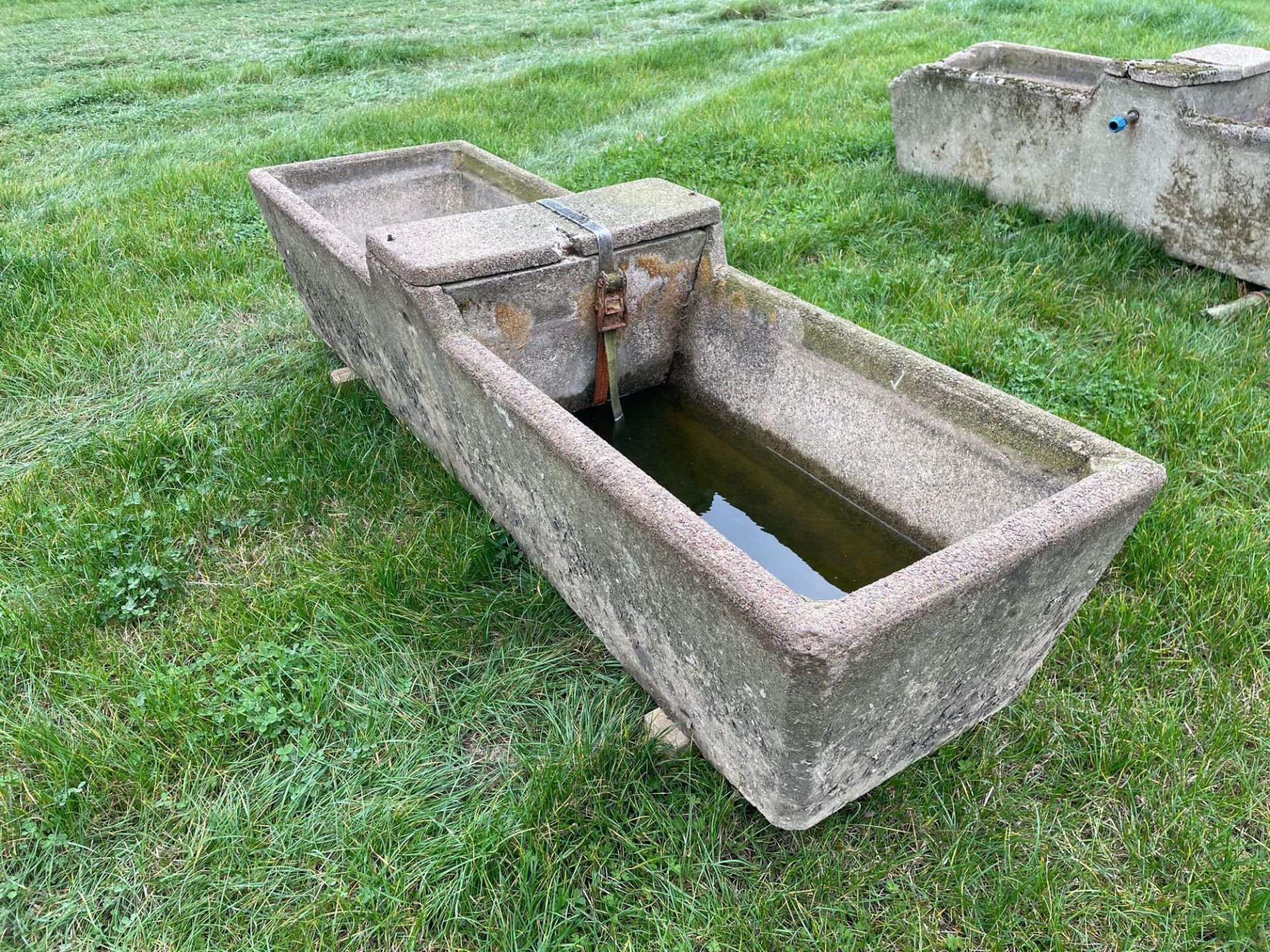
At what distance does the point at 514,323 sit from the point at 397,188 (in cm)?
182

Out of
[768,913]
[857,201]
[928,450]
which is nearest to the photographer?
[768,913]

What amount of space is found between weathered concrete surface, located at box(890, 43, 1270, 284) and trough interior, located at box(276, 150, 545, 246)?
2.74m

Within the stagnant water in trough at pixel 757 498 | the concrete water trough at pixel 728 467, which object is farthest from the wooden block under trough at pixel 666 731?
the stagnant water in trough at pixel 757 498

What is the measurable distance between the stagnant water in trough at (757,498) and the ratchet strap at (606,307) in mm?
96

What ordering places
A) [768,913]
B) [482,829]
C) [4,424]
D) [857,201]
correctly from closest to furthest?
[768,913], [482,829], [4,424], [857,201]

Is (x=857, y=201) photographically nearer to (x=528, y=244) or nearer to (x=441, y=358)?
(x=528, y=244)

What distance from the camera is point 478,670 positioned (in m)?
2.73

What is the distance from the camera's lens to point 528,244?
10.1 feet

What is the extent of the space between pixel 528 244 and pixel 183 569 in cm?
164

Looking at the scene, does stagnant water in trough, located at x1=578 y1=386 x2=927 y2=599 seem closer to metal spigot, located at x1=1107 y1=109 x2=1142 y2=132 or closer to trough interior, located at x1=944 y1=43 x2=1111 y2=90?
metal spigot, located at x1=1107 y1=109 x2=1142 y2=132

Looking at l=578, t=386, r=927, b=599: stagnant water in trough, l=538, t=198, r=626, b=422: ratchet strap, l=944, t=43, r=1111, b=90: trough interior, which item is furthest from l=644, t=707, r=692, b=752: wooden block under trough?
l=944, t=43, r=1111, b=90: trough interior

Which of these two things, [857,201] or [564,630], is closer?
[564,630]

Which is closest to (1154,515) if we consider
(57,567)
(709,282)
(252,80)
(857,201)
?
(709,282)

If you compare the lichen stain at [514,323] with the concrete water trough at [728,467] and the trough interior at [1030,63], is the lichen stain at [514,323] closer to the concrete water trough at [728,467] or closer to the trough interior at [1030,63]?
the concrete water trough at [728,467]
